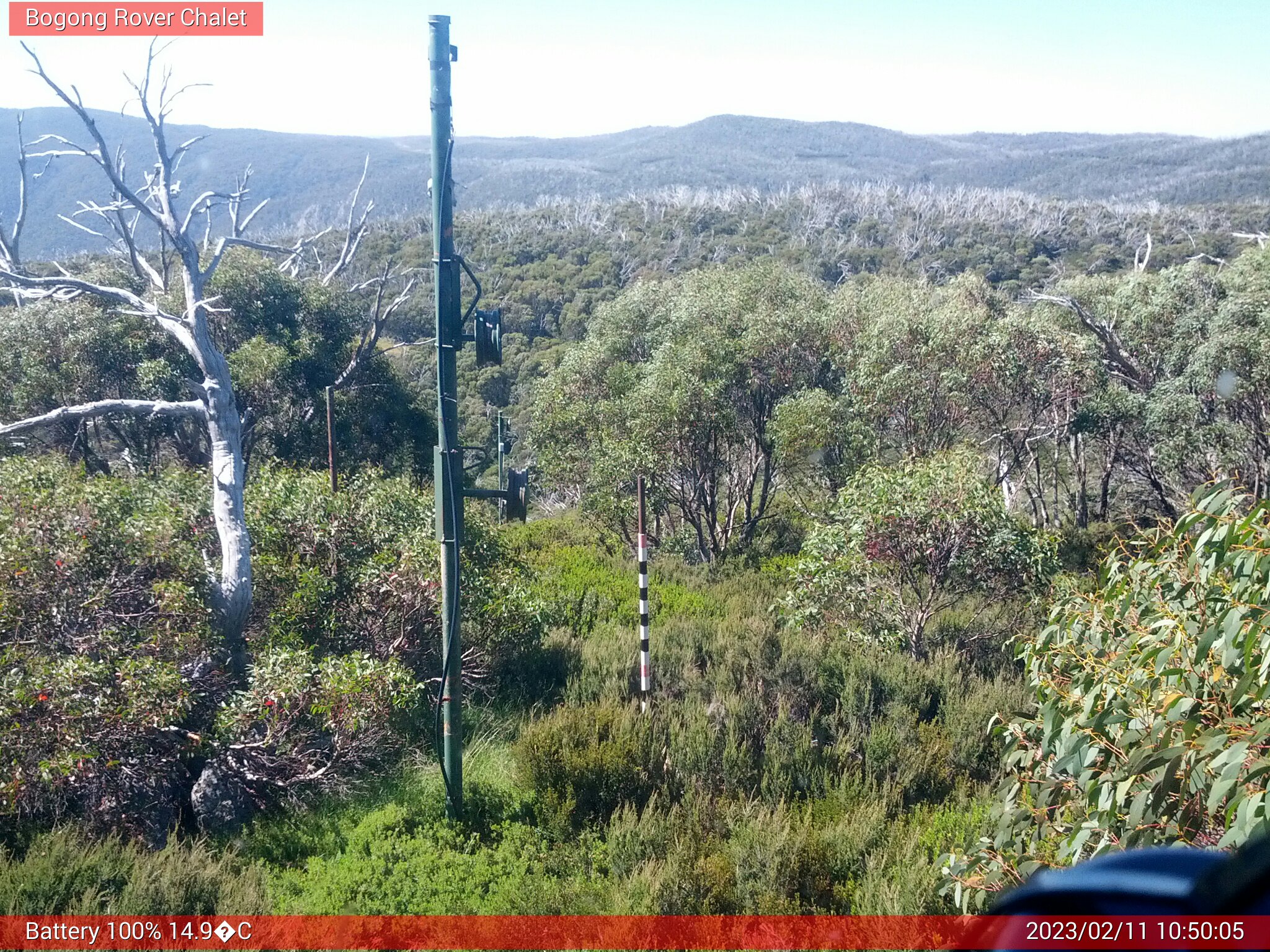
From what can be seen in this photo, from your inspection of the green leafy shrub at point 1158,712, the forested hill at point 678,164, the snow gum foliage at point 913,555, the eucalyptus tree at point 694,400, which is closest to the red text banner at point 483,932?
the green leafy shrub at point 1158,712

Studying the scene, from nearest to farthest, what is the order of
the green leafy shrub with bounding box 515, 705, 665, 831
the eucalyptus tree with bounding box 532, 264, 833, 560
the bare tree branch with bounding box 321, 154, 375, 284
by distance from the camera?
the green leafy shrub with bounding box 515, 705, 665, 831 < the bare tree branch with bounding box 321, 154, 375, 284 < the eucalyptus tree with bounding box 532, 264, 833, 560

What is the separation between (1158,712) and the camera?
284 cm

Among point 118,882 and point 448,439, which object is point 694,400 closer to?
point 448,439

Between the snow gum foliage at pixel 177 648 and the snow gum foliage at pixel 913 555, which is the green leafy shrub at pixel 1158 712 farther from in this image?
the snow gum foliage at pixel 913 555

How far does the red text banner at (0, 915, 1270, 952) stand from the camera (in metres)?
4.48

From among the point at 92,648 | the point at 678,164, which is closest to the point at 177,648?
the point at 92,648

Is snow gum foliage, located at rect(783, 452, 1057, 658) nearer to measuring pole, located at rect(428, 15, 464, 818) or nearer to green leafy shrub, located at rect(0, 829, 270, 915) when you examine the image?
measuring pole, located at rect(428, 15, 464, 818)

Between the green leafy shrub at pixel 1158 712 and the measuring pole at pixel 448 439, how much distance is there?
3429 millimetres

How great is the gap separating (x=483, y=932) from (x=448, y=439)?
115 inches

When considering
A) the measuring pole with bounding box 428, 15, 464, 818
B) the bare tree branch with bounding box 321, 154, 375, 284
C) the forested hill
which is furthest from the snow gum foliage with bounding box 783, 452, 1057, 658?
the forested hill

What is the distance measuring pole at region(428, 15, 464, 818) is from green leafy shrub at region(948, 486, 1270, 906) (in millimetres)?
3429

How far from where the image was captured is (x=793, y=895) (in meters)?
5.02

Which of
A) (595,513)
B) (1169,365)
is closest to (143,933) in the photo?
(595,513)

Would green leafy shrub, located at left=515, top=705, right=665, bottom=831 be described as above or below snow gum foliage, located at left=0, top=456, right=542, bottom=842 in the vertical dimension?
below
